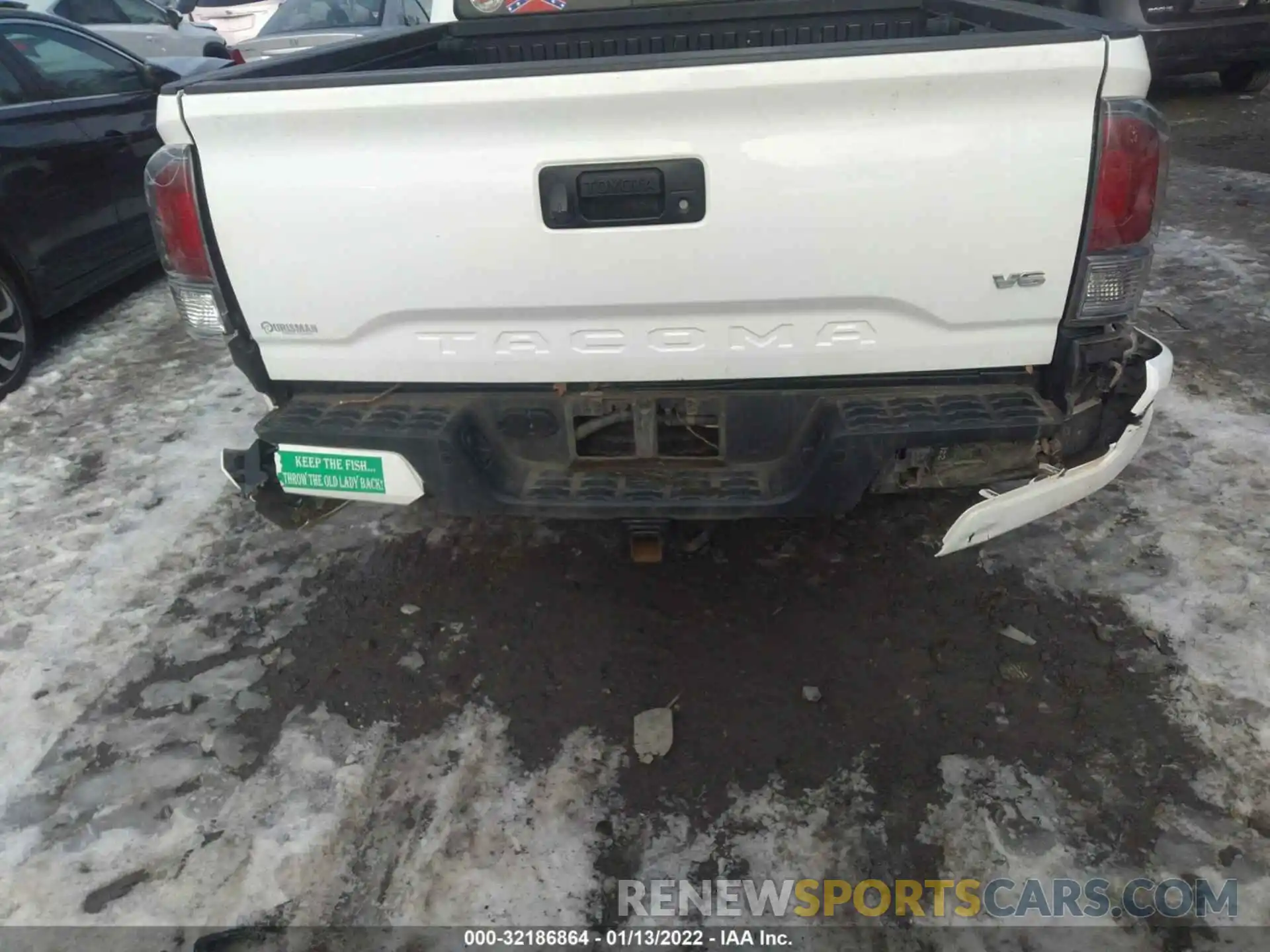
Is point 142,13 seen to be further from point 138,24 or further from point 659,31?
point 659,31

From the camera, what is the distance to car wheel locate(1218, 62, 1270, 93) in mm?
9305

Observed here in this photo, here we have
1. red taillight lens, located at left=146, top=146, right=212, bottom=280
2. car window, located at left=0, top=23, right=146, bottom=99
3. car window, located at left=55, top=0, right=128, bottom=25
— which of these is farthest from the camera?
car window, located at left=55, top=0, right=128, bottom=25

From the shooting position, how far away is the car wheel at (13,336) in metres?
4.66

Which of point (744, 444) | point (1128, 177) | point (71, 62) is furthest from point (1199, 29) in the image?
point (71, 62)

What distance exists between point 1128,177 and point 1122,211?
0.25 ft

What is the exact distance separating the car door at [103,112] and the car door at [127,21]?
3583 millimetres

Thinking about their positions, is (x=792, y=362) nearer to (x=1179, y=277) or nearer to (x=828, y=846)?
(x=828, y=846)

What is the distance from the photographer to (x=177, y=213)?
2299 mm

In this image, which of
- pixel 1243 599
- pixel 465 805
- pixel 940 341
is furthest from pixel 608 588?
pixel 1243 599

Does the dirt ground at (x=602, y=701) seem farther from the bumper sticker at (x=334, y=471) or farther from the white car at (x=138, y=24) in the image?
the white car at (x=138, y=24)

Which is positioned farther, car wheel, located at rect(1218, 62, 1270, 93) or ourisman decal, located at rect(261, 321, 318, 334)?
car wheel, located at rect(1218, 62, 1270, 93)

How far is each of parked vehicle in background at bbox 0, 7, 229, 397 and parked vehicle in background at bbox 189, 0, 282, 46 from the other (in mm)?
7778

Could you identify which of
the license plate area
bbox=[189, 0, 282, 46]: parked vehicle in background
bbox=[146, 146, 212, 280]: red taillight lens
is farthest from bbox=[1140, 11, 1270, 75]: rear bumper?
bbox=[189, 0, 282, 46]: parked vehicle in background

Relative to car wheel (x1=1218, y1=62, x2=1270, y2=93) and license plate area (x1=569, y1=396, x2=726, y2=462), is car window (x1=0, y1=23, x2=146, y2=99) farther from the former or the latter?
car wheel (x1=1218, y1=62, x2=1270, y2=93)
